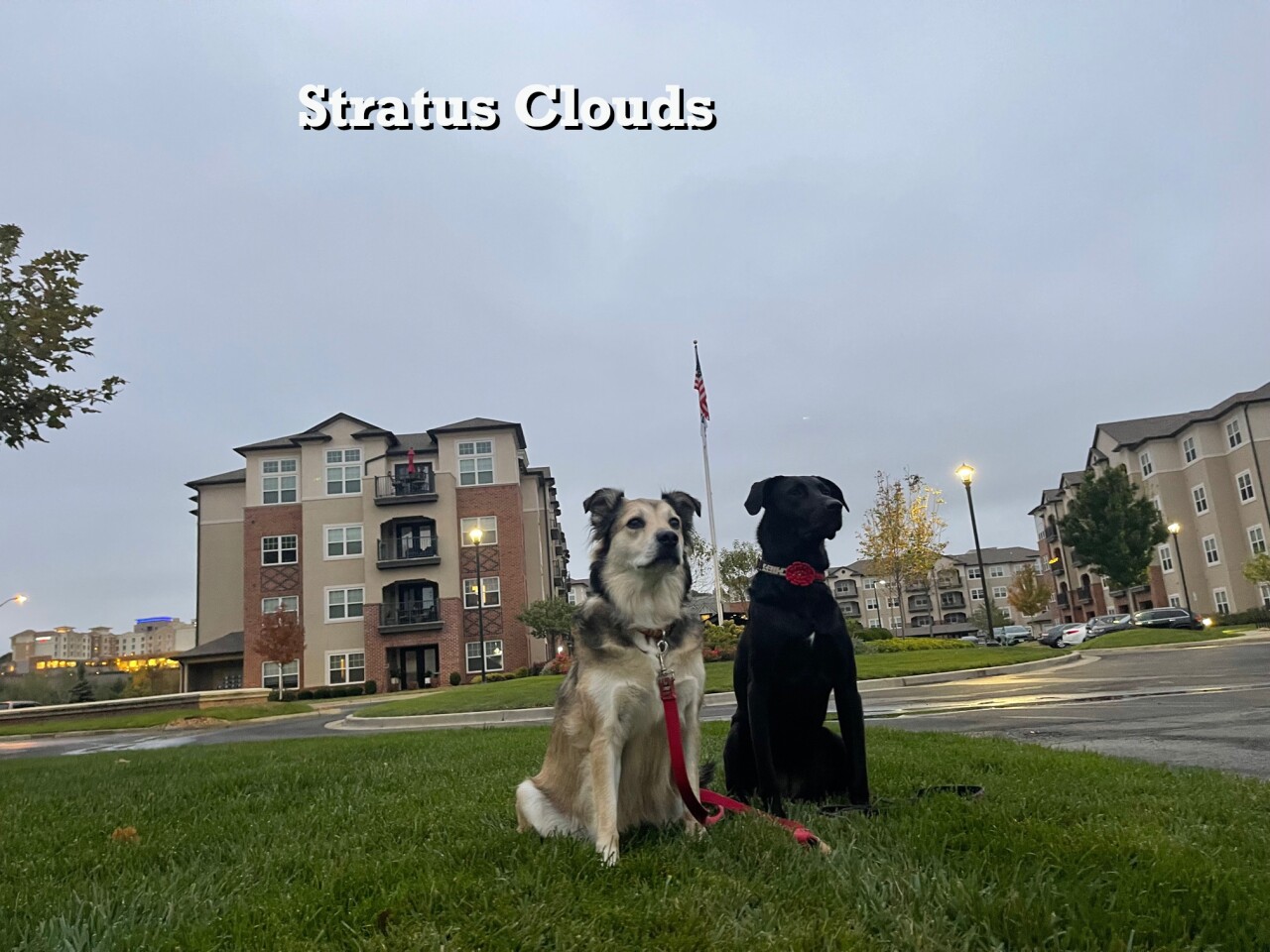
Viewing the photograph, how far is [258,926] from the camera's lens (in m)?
2.79

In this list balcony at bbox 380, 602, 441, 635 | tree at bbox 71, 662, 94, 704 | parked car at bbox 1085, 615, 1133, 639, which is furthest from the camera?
parked car at bbox 1085, 615, 1133, 639

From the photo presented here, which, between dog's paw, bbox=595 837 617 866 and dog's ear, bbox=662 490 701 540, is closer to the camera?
dog's paw, bbox=595 837 617 866

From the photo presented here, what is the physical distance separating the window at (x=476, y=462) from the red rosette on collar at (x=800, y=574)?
43101 mm

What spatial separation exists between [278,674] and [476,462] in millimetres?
15713

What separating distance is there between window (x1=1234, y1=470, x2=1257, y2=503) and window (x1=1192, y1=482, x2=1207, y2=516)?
209 cm

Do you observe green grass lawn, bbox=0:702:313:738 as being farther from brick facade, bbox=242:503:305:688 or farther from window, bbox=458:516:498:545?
window, bbox=458:516:498:545

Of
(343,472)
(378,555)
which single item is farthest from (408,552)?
(343,472)

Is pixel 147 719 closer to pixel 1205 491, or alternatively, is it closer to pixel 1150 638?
pixel 1150 638

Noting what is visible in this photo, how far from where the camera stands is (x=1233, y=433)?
49.9m

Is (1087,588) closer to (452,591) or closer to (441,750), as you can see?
(452,591)

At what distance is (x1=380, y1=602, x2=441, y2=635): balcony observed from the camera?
43500 millimetres

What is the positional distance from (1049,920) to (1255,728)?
7.36 meters


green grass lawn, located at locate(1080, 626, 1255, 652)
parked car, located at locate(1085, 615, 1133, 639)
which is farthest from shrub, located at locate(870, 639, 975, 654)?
parked car, located at locate(1085, 615, 1133, 639)

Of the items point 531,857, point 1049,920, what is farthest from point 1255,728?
point 531,857
